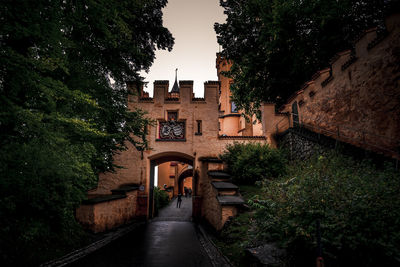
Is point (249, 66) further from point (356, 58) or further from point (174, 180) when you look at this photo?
point (174, 180)

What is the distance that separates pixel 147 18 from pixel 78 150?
23.1 ft

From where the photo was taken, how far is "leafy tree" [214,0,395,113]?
8352 millimetres

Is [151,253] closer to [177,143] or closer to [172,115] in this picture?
[177,143]

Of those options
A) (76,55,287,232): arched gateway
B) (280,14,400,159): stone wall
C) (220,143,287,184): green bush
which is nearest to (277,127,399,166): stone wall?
(280,14,400,159): stone wall

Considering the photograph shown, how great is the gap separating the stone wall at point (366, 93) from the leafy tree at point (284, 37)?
1117mm

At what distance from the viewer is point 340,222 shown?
2439mm

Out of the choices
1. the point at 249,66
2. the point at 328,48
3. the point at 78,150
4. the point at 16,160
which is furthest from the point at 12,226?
the point at 328,48

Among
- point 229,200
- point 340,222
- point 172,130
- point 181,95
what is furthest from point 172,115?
point 340,222

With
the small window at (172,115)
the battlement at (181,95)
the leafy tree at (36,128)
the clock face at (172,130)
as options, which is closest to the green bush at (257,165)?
the clock face at (172,130)

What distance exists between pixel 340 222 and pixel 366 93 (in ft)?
20.5

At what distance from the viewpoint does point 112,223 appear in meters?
7.57

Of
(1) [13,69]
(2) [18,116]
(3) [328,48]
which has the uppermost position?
(3) [328,48]

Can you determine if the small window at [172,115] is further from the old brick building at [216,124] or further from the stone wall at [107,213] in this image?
the stone wall at [107,213]

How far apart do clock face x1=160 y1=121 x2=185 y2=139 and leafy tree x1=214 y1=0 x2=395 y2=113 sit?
5295 millimetres
